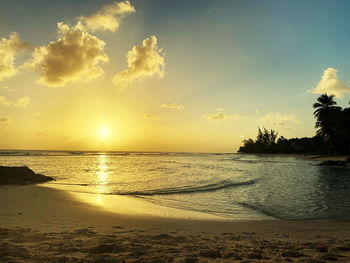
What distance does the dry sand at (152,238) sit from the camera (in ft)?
16.1

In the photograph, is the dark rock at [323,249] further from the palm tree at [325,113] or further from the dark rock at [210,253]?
the palm tree at [325,113]

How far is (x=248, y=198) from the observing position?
14.2 meters

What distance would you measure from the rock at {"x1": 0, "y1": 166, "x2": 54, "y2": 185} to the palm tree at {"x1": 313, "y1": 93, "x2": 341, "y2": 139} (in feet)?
231

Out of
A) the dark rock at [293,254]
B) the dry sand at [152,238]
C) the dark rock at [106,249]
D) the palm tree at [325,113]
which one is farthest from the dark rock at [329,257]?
the palm tree at [325,113]

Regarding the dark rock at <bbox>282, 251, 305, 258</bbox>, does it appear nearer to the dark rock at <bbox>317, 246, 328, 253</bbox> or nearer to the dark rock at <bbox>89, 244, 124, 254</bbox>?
the dark rock at <bbox>317, 246, 328, 253</bbox>

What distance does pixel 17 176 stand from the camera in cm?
1820

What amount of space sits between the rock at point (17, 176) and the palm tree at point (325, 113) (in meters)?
70.5

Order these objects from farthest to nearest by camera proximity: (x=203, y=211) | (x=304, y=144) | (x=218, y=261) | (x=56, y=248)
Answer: (x=304, y=144) < (x=203, y=211) < (x=56, y=248) < (x=218, y=261)


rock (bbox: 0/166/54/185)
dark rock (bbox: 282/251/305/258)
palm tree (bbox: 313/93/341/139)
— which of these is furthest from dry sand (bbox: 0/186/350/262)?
palm tree (bbox: 313/93/341/139)

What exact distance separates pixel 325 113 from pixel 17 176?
7329 centimetres

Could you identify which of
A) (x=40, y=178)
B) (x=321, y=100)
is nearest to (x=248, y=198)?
(x=40, y=178)

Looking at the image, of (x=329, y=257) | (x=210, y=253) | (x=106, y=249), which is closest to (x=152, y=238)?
(x=106, y=249)

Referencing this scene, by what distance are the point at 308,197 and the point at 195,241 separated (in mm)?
10995

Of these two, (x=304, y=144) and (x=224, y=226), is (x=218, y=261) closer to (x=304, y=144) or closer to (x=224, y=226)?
(x=224, y=226)
